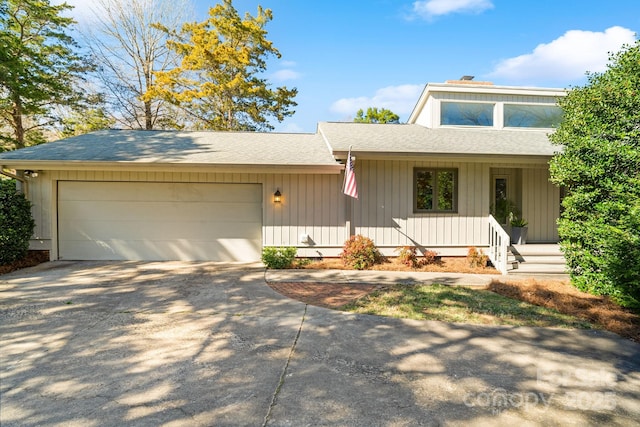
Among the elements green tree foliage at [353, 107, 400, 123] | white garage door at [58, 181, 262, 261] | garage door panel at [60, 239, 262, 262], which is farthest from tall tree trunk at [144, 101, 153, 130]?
green tree foliage at [353, 107, 400, 123]

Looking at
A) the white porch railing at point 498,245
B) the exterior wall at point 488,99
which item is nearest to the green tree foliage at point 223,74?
the exterior wall at point 488,99

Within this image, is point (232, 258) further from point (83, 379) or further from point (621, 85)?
point (621, 85)

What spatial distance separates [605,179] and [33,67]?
21074mm

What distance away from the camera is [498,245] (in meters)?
8.20

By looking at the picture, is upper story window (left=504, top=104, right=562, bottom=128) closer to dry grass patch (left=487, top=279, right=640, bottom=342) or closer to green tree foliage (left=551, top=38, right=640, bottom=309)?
green tree foliage (left=551, top=38, right=640, bottom=309)

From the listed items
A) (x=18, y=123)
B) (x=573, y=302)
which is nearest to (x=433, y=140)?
(x=573, y=302)

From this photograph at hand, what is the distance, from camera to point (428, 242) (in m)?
8.71

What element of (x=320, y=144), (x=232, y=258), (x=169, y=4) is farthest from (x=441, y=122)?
(x=169, y=4)

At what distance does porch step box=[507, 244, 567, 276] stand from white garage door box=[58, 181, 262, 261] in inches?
249

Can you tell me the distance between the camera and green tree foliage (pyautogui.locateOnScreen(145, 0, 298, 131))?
18781mm

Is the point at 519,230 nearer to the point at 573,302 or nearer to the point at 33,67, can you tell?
the point at 573,302

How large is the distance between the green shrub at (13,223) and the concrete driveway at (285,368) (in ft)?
9.40

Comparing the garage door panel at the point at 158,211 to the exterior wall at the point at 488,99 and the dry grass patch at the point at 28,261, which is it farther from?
the exterior wall at the point at 488,99

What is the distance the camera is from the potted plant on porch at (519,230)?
8898 mm
